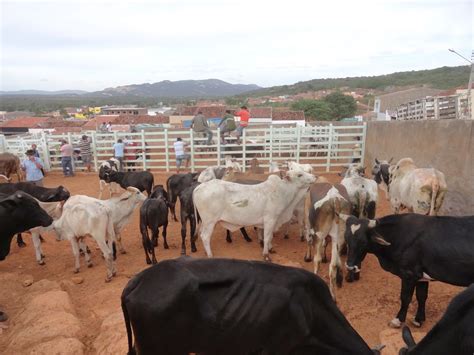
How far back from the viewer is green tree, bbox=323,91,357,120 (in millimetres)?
53250

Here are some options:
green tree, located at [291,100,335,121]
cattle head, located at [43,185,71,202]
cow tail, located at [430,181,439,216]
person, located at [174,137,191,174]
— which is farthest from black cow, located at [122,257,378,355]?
green tree, located at [291,100,335,121]

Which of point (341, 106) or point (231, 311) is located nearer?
point (231, 311)

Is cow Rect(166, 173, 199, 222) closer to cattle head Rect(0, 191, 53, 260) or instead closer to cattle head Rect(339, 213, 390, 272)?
cattle head Rect(0, 191, 53, 260)

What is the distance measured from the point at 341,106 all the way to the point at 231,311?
2152 inches

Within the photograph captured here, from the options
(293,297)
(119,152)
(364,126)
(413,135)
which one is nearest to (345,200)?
(293,297)

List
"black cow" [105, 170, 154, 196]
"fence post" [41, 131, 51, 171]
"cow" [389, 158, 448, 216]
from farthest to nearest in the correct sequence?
"fence post" [41, 131, 51, 171] → "black cow" [105, 170, 154, 196] → "cow" [389, 158, 448, 216]

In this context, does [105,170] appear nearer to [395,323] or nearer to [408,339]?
[395,323]

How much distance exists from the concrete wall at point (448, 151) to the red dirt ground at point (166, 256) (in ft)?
9.91

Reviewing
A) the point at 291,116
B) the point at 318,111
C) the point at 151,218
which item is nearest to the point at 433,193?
the point at 151,218

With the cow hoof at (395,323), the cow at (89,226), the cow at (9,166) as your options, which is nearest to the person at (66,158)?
the cow at (9,166)

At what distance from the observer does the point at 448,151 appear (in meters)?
8.59

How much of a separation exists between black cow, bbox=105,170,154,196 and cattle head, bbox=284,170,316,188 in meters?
5.11

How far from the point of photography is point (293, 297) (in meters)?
2.87

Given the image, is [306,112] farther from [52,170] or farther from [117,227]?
[117,227]
